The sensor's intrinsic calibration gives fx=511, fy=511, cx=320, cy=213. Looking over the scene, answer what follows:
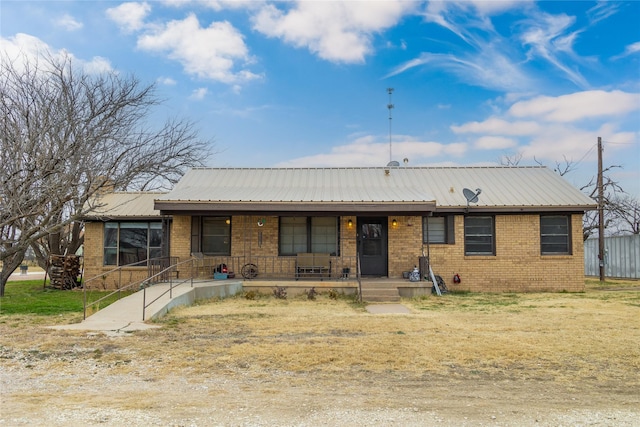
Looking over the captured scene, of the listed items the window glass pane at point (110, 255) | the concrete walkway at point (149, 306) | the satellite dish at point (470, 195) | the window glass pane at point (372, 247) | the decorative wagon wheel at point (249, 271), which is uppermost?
the satellite dish at point (470, 195)

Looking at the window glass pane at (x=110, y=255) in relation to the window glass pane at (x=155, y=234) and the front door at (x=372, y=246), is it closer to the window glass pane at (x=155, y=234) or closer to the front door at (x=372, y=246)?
the window glass pane at (x=155, y=234)

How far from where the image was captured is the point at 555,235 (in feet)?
54.2

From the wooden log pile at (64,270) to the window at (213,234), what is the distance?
17.2 ft

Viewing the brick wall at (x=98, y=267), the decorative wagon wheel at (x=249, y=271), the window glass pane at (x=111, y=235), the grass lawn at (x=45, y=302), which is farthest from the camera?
the window glass pane at (x=111, y=235)

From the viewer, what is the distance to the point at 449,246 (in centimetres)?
1639

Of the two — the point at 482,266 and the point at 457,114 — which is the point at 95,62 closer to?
the point at 482,266

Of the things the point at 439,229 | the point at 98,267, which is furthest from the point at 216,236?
the point at 439,229

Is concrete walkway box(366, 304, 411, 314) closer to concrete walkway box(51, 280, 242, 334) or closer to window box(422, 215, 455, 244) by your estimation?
concrete walkway box(51, 280, 242, 334)

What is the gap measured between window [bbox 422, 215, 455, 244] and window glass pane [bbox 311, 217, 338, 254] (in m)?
2.93

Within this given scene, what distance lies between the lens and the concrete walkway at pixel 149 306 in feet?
30.1

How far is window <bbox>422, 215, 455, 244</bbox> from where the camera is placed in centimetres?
1644

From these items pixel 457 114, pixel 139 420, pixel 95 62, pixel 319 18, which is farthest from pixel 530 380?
pixel 457 114

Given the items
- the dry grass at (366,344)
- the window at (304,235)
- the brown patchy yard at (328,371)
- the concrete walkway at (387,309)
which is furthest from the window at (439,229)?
the brown patchy yard at (328,371)

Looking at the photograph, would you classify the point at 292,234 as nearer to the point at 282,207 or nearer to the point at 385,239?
the point at 282,207
